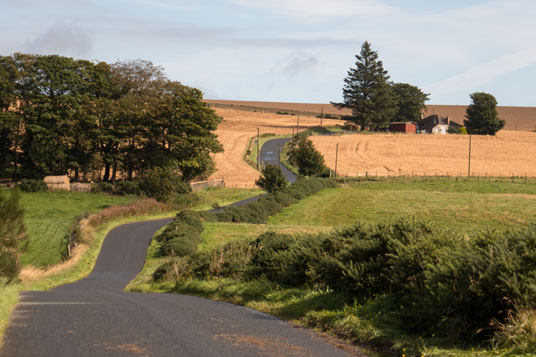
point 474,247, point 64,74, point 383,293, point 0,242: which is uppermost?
point 64,74

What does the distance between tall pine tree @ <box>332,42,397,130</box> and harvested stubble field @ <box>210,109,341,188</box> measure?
52.4 ft

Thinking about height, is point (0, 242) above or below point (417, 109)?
below

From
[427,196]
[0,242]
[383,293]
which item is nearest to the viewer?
[383,293]

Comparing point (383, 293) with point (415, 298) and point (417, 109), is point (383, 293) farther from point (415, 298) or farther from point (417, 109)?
point (417, 109)

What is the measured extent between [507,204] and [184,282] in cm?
4437

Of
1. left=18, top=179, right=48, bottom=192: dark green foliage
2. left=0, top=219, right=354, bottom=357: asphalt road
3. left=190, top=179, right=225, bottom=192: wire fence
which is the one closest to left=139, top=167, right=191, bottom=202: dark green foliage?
left=190, top=179, right=225, bottom=192: wire fence

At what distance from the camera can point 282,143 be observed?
4946 inches

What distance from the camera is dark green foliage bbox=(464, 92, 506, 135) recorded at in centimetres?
13975

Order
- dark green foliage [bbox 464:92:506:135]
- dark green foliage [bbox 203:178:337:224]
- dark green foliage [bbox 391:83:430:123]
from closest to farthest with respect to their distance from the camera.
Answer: dark green foliage [bbox 203:178:337:224] → dark green foliage [bbox 464:92:506:135] → dark green foliage [bbox 391:83:430:123]

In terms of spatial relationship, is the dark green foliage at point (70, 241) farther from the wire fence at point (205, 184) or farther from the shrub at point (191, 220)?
the wire fence at point (205, 184)

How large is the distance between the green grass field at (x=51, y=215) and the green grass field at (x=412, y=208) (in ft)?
65.5

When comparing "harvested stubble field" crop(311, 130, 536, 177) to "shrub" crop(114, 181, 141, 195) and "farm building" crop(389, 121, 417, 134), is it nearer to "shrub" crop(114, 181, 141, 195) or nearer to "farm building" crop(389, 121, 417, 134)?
"farm building" crop(389, 121, 417, 134)

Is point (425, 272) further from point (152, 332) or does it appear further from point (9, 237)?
point (9, 237)

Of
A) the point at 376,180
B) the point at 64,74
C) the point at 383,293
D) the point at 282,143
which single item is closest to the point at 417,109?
the point at 282,143
